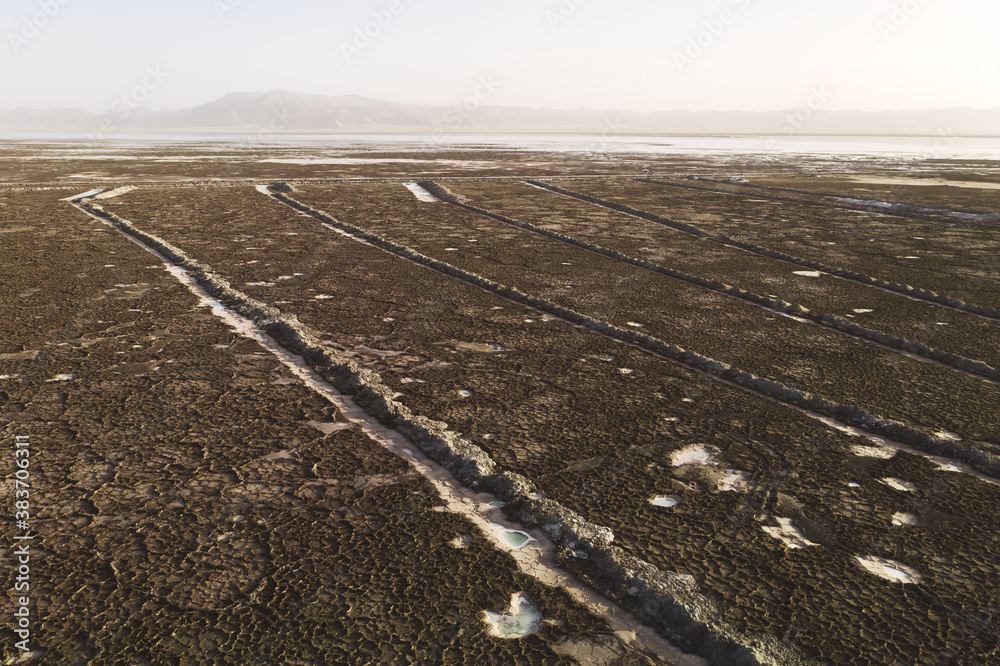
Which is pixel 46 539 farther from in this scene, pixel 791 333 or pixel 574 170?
pixel 574 170

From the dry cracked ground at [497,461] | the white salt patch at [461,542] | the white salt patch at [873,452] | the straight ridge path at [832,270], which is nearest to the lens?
the dry cracked ground at [497,461]

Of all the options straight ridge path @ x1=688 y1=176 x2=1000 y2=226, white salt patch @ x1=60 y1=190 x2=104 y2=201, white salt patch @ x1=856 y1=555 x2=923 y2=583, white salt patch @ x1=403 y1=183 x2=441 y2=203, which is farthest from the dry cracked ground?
white salt patch @ x1=403 y1=183 x2=441 y2=203

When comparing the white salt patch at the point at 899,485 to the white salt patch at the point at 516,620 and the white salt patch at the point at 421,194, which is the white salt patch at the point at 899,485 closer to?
the white salt patch at the point at 516,620

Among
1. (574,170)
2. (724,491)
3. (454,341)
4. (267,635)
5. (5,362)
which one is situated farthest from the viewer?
(574,170)

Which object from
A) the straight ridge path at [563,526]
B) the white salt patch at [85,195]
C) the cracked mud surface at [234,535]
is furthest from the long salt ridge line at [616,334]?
the white salt patch at [85,195]

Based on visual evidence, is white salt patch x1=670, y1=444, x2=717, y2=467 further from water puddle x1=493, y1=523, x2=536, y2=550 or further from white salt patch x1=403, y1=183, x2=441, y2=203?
Result: white salt patch x1=403, y1=183, x2=441, y2=203

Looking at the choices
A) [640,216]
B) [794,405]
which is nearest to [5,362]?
[794,405]

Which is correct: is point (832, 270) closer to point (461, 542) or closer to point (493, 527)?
point (493, 527)
